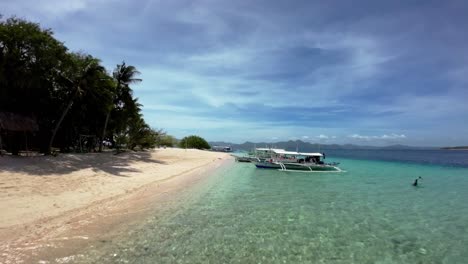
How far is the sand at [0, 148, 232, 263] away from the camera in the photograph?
8.34m

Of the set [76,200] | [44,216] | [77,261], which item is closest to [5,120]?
[76,200]

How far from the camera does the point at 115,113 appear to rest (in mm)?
34156

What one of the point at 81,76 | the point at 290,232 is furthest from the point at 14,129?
the point at 290,232

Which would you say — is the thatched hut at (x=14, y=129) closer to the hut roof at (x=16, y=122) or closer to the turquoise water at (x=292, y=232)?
the hut roof at (x=16, y=122)

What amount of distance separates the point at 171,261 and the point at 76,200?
692 cm

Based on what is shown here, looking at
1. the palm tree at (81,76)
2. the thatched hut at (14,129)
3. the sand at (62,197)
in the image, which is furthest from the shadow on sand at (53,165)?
the palm tree at (81,76)

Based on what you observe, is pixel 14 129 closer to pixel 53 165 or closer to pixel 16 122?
pixel 16 122

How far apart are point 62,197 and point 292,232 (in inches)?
349

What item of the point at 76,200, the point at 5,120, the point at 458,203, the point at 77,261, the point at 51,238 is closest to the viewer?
the point at 77,261

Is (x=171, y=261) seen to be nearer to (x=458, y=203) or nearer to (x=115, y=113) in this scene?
(x=458, y=203)

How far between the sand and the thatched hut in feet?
10.3

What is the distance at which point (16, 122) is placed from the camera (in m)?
21.1

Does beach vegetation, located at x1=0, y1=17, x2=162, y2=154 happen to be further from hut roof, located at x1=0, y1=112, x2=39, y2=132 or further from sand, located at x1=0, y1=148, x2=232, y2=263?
sand, located at x1=0, y1=148, x2=232, y2=263

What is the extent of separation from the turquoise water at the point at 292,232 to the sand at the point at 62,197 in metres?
1.39
